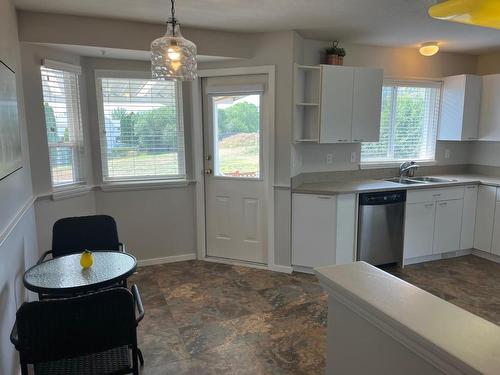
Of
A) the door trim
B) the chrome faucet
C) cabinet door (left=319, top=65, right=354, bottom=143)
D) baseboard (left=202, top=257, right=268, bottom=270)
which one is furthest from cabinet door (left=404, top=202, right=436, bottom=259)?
baseboard (left=202, top=257, right=268, bottom=270)

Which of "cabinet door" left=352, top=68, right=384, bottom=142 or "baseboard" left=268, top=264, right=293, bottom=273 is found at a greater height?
"cabinet door" left=352, top=68, right=384, bottom=142

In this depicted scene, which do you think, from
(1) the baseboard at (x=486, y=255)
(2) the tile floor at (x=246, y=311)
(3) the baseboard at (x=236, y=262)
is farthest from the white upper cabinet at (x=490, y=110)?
(3) the baseboard at (x=236, y=262)

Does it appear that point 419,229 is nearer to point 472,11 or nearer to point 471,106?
point 471,106

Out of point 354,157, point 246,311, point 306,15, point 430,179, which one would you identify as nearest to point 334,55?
point 306,15

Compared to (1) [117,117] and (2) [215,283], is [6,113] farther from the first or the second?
(2) [215,283]

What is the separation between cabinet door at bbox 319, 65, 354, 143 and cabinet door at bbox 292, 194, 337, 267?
65 cm

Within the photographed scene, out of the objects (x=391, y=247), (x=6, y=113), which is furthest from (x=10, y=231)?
(x=391, y=247)

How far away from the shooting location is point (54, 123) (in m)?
3.33

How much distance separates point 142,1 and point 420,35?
9.08ft

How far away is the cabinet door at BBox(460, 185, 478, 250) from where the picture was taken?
4270mm

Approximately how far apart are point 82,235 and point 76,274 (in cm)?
69

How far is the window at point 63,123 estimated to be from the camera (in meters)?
3.27

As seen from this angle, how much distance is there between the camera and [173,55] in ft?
6.91

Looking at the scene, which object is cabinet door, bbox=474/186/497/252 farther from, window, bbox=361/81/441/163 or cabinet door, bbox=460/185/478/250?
window, bbox=361/81/441/163
